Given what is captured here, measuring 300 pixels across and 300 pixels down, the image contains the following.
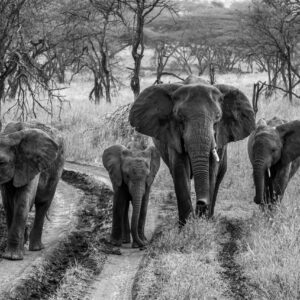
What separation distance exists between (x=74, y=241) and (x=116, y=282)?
1.67 meters

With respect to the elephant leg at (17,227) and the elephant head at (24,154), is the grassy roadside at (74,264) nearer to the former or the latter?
the elephant leg at (17,227)

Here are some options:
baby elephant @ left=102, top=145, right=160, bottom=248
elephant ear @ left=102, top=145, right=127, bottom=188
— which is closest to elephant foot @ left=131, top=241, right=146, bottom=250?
baby elephant @ left=102, top=145, right=160, bottom=248

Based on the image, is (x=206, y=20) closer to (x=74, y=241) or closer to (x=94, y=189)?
(x=94, y=189)

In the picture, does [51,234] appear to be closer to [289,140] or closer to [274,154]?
[274,154]

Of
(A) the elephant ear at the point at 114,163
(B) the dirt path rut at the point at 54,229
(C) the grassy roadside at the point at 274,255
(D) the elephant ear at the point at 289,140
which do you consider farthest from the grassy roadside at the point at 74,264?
(D) the elephant ear at the point at 289,140

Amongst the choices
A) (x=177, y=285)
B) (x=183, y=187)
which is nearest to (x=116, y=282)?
(x=177, y=285)

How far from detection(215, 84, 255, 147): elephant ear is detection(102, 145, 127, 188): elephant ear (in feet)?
4.07

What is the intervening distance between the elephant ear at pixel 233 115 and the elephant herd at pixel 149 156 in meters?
0.01

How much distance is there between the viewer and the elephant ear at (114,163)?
782 cm

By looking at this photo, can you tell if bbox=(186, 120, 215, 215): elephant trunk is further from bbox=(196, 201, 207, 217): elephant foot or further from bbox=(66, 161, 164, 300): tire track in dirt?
bbox=(66, 161, 164, 300): tire track in dirt

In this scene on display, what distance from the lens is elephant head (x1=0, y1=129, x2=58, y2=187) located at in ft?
22.2

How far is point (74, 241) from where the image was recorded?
7887 millimetres

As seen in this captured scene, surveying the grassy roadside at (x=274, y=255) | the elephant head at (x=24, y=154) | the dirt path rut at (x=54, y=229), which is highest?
the elephant head at (x=24, y=154)

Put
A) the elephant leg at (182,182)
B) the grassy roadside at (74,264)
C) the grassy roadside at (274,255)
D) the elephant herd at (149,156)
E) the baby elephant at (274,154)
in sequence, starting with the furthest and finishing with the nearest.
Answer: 1. the baby elephant at (274,154)
2. the elephant leg at (182,182)
3. the elephant herd at (149,156)
4. the grassy roadside at (74,264)
5. the grassy roadside at (274,255)
